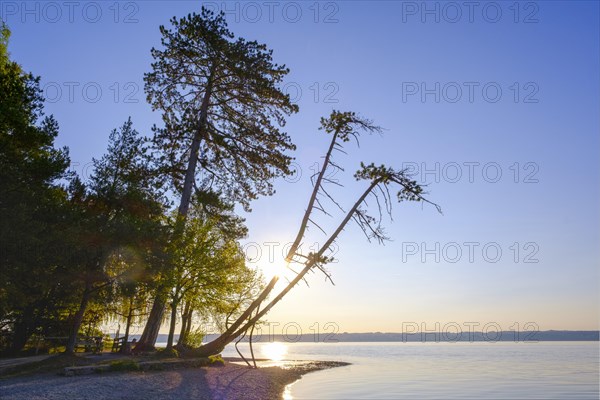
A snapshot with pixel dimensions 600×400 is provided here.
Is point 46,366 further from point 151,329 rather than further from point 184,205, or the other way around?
point 184,205

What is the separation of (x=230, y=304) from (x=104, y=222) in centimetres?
1458

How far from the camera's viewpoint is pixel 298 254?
22281mm

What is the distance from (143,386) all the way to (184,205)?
43.4 ft

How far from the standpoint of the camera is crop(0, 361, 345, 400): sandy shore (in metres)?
16.1

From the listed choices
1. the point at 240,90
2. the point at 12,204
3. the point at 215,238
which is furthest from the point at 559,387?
the point at 12,204

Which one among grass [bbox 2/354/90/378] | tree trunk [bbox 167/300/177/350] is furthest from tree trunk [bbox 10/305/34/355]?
tree trunk [bbox 167/300/177/350]

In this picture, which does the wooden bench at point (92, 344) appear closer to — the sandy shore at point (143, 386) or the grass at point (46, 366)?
the grass at point (46, 366)

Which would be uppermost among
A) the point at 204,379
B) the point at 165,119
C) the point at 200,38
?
the point at 200,38

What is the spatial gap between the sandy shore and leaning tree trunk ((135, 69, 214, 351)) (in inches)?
196

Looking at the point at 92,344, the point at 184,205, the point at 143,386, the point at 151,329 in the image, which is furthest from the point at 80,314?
the point at 143,386

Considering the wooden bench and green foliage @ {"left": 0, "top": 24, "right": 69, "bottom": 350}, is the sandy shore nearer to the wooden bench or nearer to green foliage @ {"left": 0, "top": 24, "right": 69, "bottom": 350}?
green foliage @ {"left": 0, "top": 24, "right": 69, "bottom": 350}

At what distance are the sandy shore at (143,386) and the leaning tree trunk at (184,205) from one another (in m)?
4.97

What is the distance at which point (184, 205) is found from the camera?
98.5 feet

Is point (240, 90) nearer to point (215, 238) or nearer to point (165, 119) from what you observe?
point (165, 119)
